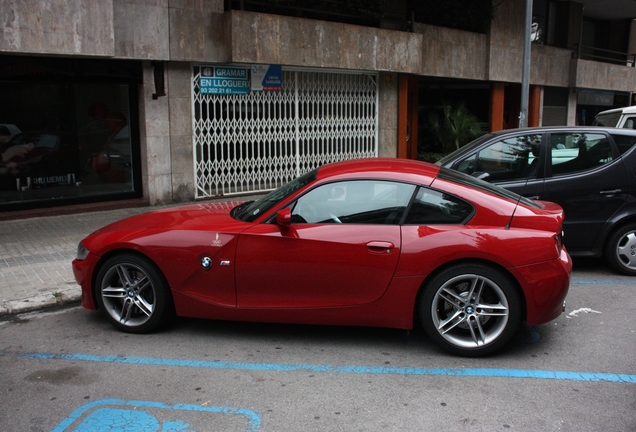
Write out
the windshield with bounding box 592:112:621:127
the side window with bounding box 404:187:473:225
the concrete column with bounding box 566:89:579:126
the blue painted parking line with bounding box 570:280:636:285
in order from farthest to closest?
the concrete column with bounding box 566:89:579:126 → the windshield with bounding box 592:112:621:127 → the blue painted parking line with bounding box 570:280:636:285 → the side window with bounding box 404:187:473:225

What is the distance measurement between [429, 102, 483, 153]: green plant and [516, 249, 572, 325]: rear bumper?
1197cm

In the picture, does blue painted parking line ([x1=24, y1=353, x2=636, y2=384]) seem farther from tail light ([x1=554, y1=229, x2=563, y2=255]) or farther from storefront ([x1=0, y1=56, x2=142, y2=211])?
storefront ([x1=0, y1=56, x2=142, y2=211])

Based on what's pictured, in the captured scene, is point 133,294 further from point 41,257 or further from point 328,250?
point 41,257

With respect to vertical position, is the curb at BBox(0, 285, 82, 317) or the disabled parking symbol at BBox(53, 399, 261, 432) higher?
the curb at BBox(0, 285, 82, 317)

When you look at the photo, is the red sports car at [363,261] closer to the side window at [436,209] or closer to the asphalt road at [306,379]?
the side window at [436,209]

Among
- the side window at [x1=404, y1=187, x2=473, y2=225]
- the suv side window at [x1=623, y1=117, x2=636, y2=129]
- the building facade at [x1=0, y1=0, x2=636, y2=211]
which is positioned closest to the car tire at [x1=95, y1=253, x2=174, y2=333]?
the side window at [x1=404, y1=187, x2=473, y2=225]

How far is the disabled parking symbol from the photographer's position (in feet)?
11.7

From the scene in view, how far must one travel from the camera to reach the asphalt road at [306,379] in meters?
3.68

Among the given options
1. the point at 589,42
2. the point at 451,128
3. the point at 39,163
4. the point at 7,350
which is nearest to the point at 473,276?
the point at 7,350

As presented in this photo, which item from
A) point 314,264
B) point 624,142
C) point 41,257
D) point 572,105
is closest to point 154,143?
point 41,257

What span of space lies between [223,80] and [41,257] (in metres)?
5.65

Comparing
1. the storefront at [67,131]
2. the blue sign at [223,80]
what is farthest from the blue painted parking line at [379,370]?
the blue sign at [223,80]

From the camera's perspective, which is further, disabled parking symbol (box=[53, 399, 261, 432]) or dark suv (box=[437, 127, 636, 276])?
dark suv (box=[437, 127, 636, 276])

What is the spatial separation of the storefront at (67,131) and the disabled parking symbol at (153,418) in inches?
298
